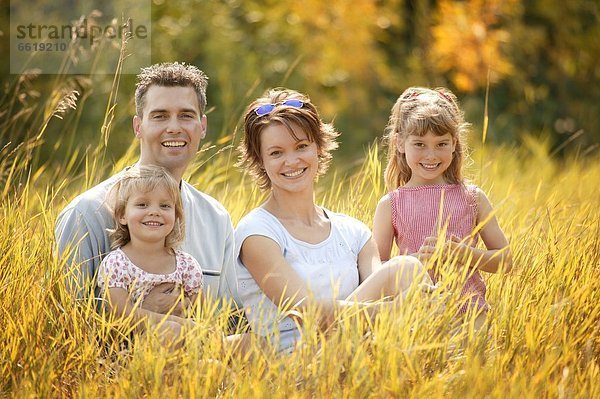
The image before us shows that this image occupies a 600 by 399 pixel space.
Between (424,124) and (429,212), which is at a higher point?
(424,124)

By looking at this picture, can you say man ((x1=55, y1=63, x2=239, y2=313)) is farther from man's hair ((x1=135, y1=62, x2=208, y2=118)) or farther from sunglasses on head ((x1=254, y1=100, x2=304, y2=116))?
sunglasses on head ((x1=254, y1=100, x2=304, y2=116))

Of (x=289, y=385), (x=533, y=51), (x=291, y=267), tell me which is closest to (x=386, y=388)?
(x=289, y=385)

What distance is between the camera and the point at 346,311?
3.15 m

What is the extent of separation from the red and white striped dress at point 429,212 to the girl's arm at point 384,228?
0.07 feet

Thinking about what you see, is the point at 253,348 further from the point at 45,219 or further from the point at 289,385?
the point at 45,219

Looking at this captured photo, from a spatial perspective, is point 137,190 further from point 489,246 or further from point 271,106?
point 489,246

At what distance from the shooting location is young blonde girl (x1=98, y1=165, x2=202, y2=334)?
3.42 metres

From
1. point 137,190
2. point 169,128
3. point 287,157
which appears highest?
point 169,128

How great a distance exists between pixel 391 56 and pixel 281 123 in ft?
28.0

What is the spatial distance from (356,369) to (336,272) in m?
0.83

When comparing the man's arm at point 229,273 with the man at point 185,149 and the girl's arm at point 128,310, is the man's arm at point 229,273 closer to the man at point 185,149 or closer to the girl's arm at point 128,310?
the man at point 185,149

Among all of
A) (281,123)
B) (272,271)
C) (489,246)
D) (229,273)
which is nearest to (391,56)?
(489,246)

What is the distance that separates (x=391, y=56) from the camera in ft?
39.1

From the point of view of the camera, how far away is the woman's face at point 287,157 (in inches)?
143
